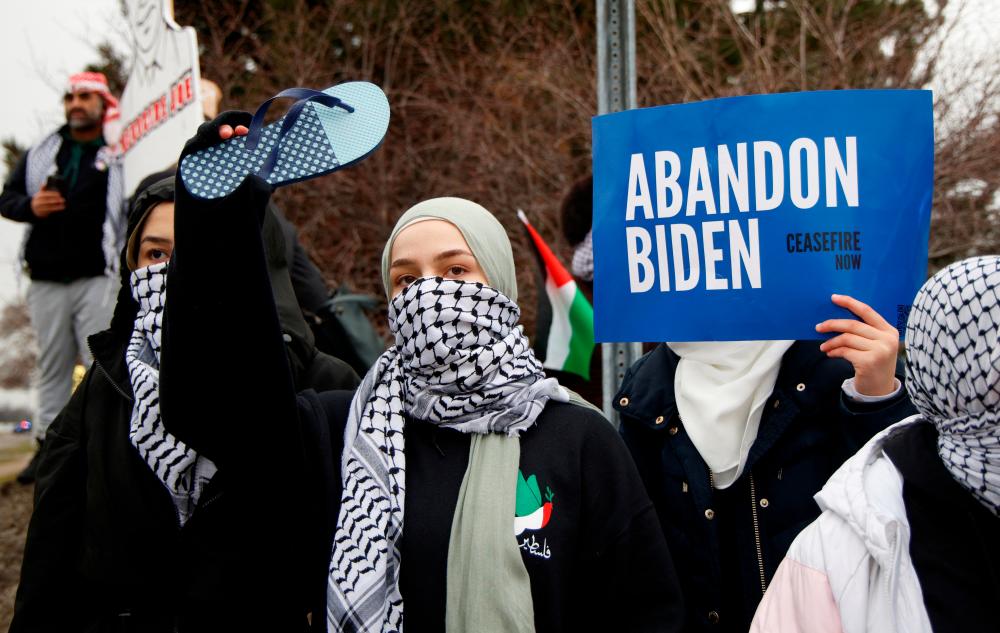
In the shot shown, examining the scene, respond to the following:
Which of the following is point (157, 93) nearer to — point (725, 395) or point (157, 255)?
point (157, 255)

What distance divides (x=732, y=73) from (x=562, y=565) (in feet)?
21.0

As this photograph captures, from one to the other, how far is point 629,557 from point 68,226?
167 inches

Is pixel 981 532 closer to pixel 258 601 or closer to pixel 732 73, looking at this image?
pixel 258 601

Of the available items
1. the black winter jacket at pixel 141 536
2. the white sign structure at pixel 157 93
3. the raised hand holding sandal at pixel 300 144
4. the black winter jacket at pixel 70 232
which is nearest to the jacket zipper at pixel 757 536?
the black winter jacket at pixel 141 536

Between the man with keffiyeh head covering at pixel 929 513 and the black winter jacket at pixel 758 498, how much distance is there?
1.38 feet

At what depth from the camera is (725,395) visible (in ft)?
7.33

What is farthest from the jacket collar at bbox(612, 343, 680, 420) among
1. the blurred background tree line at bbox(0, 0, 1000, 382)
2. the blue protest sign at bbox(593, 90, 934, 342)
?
the blurred background tree line at bbox(0, 0, 1000, 382)

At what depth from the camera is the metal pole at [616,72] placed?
2.81 m

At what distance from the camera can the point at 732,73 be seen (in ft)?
24.6

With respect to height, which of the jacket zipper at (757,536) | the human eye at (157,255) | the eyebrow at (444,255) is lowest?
the jacket zipper at (757,536)

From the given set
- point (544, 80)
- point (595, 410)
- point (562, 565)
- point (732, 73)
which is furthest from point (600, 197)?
point (732, 73)

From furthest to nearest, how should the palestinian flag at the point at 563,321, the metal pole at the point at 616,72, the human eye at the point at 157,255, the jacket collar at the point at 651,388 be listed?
the palestinian flag at the point at 563,321, the metal pole at the point at 616,72, the jacket collar at the point at 651,388, the human eye at the point at 157,255

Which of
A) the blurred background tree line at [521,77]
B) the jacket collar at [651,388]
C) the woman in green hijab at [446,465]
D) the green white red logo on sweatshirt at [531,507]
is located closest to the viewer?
the woman in green hijab at [446,465]

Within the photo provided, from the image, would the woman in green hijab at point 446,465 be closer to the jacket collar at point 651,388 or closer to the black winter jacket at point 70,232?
the jacket collar at point 651,388
